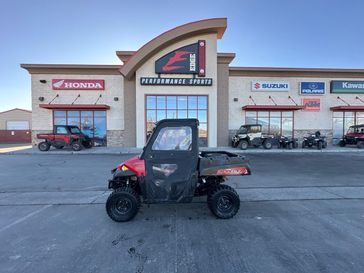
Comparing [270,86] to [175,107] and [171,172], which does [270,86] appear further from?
[171,172]

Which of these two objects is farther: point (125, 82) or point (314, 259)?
point (125, 82)

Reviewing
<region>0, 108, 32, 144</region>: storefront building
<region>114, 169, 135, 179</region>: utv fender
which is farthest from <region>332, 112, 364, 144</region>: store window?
<region>0, 108, 32, 144</region>: storefront building

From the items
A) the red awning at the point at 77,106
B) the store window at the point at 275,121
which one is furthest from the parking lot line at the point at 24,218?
the store window at the point at 275,121

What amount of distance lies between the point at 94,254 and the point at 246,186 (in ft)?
15.1

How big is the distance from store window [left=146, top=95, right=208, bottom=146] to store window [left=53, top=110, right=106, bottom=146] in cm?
458

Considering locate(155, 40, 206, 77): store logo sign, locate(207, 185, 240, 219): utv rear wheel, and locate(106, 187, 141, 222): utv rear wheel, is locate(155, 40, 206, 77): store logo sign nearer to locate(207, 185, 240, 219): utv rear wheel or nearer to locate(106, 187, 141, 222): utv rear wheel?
locate(207, 185, 240, 219): utv rear wheel

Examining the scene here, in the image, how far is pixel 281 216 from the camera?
3.79 metres

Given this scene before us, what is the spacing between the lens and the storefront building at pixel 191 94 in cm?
1650

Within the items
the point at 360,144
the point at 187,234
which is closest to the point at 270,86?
the point at 360,144

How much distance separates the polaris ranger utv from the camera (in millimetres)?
3582

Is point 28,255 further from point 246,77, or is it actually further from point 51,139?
point 246,77

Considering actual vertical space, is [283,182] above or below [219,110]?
below

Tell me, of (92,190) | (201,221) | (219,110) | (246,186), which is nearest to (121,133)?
(219,110)

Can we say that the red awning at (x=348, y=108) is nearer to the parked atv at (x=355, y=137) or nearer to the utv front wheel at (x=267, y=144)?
the parked atv at (x=355, y=137)
